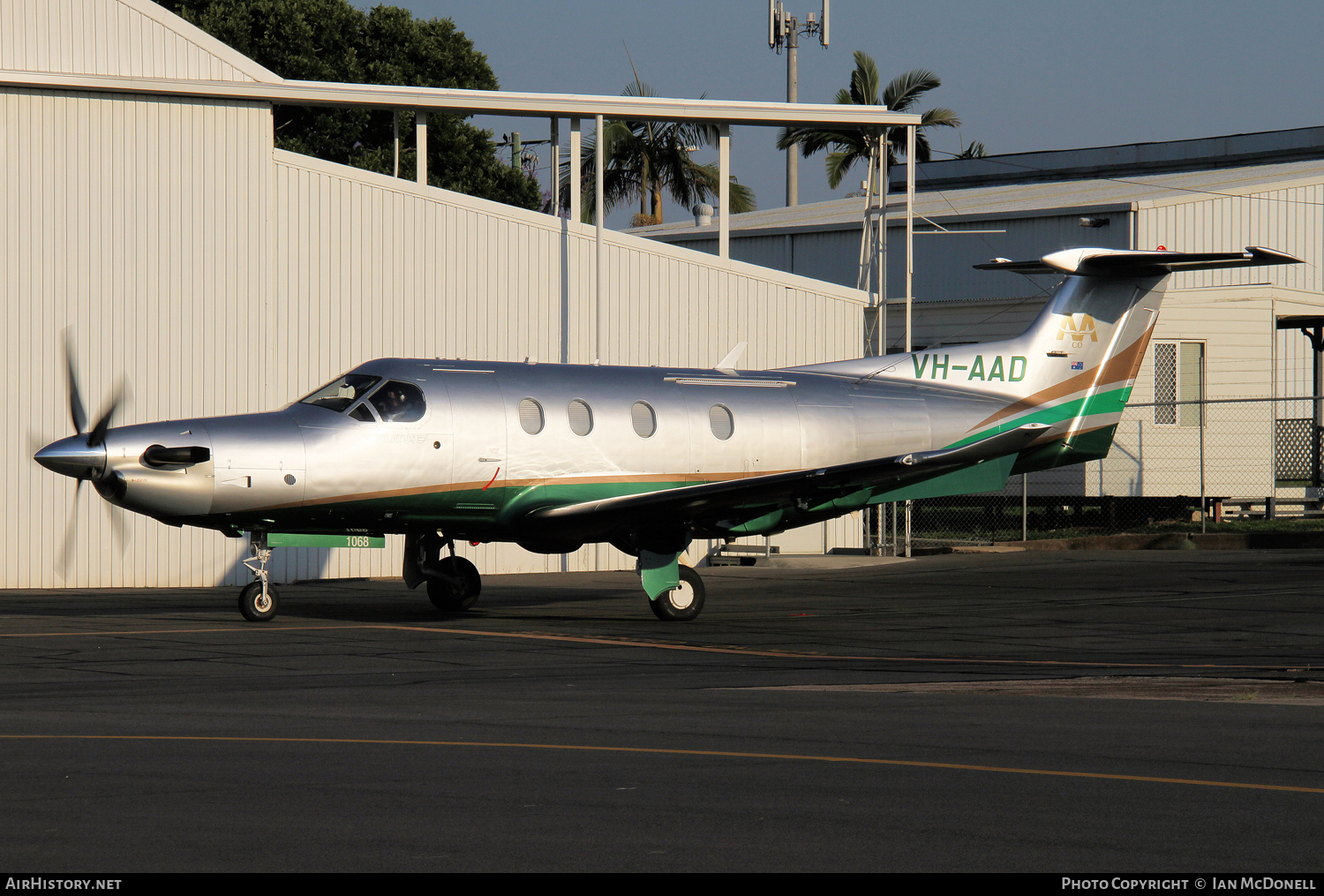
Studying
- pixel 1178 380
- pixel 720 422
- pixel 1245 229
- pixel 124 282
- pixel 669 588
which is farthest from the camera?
pixel 1245 229

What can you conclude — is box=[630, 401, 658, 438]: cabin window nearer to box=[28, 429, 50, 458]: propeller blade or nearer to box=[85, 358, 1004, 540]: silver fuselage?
box=[85, 358, 1004, 540]: silver fuselage

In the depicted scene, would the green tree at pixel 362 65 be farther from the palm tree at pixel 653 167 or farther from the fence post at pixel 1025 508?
the fence post at pixel 1025 508

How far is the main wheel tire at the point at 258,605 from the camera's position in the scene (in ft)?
53.0

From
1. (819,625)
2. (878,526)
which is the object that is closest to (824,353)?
(878,526)

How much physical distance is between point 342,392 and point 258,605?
8.19 ft

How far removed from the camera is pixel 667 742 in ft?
26.7

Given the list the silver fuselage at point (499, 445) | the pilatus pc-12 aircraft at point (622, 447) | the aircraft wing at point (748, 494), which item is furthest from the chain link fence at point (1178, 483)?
the aircraft wing at point (748, 494)

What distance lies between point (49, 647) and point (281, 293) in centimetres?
1007

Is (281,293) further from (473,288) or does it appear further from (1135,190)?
(1135,190)

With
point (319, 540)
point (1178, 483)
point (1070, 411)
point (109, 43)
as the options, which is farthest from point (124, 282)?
point (1178, 483)

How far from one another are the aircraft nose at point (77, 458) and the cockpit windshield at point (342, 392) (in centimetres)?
234

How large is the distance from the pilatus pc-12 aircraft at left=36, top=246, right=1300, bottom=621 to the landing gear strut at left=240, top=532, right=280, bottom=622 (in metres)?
0.03

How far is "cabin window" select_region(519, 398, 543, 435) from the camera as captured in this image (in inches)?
667

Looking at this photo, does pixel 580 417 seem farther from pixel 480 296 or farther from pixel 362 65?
pixel 362 65
